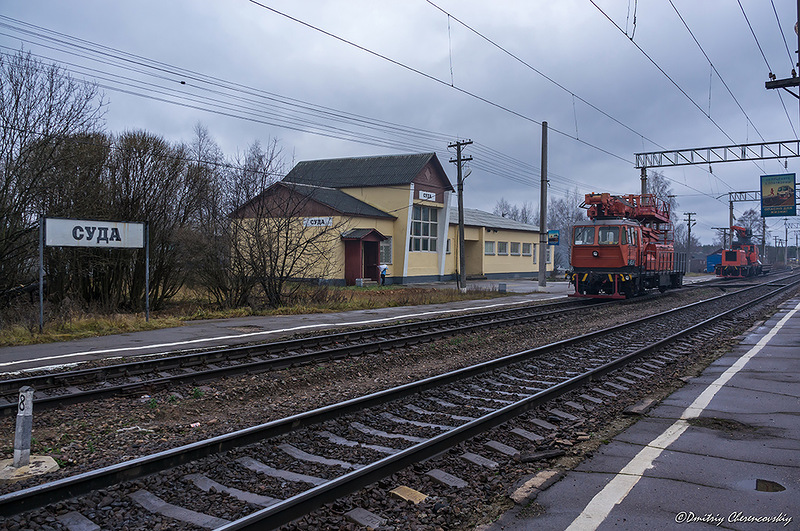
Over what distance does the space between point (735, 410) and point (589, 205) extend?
18357mm

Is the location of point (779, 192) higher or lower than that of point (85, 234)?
higher

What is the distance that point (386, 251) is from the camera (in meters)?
37.3

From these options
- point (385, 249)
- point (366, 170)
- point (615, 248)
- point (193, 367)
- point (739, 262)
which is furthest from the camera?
point (739, 262)

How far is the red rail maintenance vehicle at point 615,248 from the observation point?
23375mm

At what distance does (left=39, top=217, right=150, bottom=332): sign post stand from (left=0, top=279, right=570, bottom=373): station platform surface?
1.61m

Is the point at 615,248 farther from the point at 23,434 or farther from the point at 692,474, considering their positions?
the point at 23,434

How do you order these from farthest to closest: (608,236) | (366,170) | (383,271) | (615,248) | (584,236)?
(366,170) < (383,271) < (584,236) < (608,236) < (615,248)

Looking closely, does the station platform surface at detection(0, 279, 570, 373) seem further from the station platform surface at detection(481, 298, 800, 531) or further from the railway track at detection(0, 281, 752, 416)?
the station platform surface at detection(481, 298, 800, 531)

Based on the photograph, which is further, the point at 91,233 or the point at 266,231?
the point at 266,231

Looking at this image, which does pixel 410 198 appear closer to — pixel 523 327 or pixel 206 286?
pixel 206 286

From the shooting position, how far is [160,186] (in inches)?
757

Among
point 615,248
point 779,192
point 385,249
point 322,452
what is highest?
point 779,192

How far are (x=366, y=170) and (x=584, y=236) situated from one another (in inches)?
755

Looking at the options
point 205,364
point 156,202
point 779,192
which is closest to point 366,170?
point 156,202
